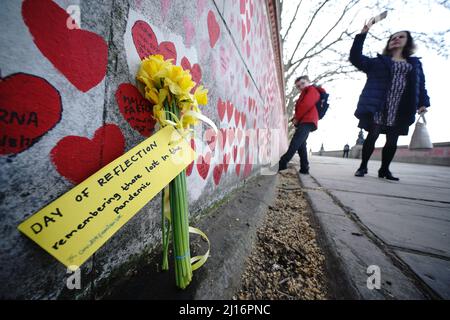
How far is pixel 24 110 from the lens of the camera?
0.29 m

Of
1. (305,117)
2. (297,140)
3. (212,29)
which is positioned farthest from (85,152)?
(305,117)

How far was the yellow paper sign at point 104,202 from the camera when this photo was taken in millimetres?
284

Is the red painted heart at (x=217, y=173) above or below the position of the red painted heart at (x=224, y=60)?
below

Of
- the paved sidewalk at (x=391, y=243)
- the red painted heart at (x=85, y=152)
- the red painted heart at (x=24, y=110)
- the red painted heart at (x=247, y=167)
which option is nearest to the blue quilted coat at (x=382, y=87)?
the paved sidewalk at (x=391, y=243)

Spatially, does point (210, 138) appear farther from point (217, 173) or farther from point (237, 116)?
point (237, 116)

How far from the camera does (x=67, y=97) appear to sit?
1.12 feet

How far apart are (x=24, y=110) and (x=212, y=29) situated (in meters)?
0.80

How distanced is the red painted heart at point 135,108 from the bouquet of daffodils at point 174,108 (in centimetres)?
4

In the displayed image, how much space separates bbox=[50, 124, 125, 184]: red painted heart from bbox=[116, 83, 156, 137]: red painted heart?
0.04 metres

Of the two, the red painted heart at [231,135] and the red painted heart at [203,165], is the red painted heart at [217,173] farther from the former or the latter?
the red painted heart at [231,135]

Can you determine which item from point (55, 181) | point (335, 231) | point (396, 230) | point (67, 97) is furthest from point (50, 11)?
point (396, 230)

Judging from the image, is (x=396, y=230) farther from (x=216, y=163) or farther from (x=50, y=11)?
(x=50, y=11)

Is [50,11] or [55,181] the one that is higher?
[50,11]
